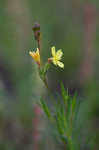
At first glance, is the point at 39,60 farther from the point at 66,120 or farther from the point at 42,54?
the point at 42,54

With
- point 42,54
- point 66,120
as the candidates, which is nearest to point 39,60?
point 66,120

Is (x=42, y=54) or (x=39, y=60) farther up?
(x=39, y=60)

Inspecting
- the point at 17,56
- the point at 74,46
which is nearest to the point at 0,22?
the point at 17,56

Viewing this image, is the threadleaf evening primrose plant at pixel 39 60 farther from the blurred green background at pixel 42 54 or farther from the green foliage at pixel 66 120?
the blurred green background at pixel 42 54

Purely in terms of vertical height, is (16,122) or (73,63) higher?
(73,63)

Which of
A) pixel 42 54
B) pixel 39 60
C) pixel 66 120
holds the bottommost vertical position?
pixel 42 54

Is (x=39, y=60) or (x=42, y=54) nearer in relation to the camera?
(x=39, y=60)

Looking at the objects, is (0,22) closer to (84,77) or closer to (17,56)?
(17,56)

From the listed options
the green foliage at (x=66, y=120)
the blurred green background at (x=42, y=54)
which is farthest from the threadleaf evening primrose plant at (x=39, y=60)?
the blurred green background at (x=42, y=54)
